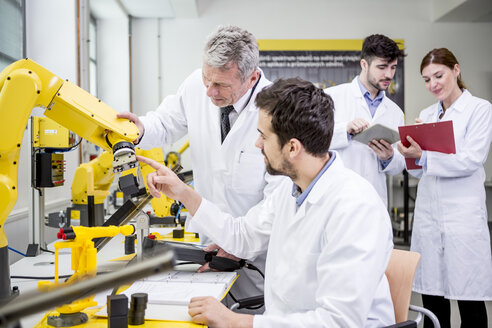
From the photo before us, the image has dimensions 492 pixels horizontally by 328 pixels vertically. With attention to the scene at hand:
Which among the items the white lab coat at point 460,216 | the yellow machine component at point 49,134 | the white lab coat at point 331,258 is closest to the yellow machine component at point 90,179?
the yellow machine component at point 49,134

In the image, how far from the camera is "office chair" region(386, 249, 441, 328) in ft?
4.42

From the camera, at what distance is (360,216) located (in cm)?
109

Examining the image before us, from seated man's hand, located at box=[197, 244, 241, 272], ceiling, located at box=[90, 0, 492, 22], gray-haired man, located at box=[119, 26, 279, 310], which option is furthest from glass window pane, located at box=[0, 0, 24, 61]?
ceiling, located at box=[90, 0, 492, 22]

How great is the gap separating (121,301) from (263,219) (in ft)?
2.26

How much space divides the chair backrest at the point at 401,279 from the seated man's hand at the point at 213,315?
1.64ft

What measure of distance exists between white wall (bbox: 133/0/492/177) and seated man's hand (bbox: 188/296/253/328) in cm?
494

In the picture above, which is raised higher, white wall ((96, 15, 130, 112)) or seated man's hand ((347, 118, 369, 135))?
white wall ((96, 15, 130, 112))

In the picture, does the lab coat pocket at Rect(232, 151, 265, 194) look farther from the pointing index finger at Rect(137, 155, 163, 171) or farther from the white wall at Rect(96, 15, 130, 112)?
the white wall at Rect(96, 15, 130, 112)

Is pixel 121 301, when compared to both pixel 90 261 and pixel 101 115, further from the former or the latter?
pixel 101 115

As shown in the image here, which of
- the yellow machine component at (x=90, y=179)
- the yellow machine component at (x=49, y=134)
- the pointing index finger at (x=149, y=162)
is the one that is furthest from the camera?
the yellow machine component at (x=90, y=179)

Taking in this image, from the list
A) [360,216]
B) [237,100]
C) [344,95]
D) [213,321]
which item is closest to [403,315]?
[360,216]

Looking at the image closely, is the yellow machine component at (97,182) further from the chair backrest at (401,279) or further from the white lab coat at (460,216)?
the white lab coat at (460,216)

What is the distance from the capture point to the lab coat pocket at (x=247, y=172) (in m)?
1.79

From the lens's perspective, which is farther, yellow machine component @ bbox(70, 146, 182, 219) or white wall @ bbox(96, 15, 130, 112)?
white wall @ bbox(96, 15, 130, 112)
